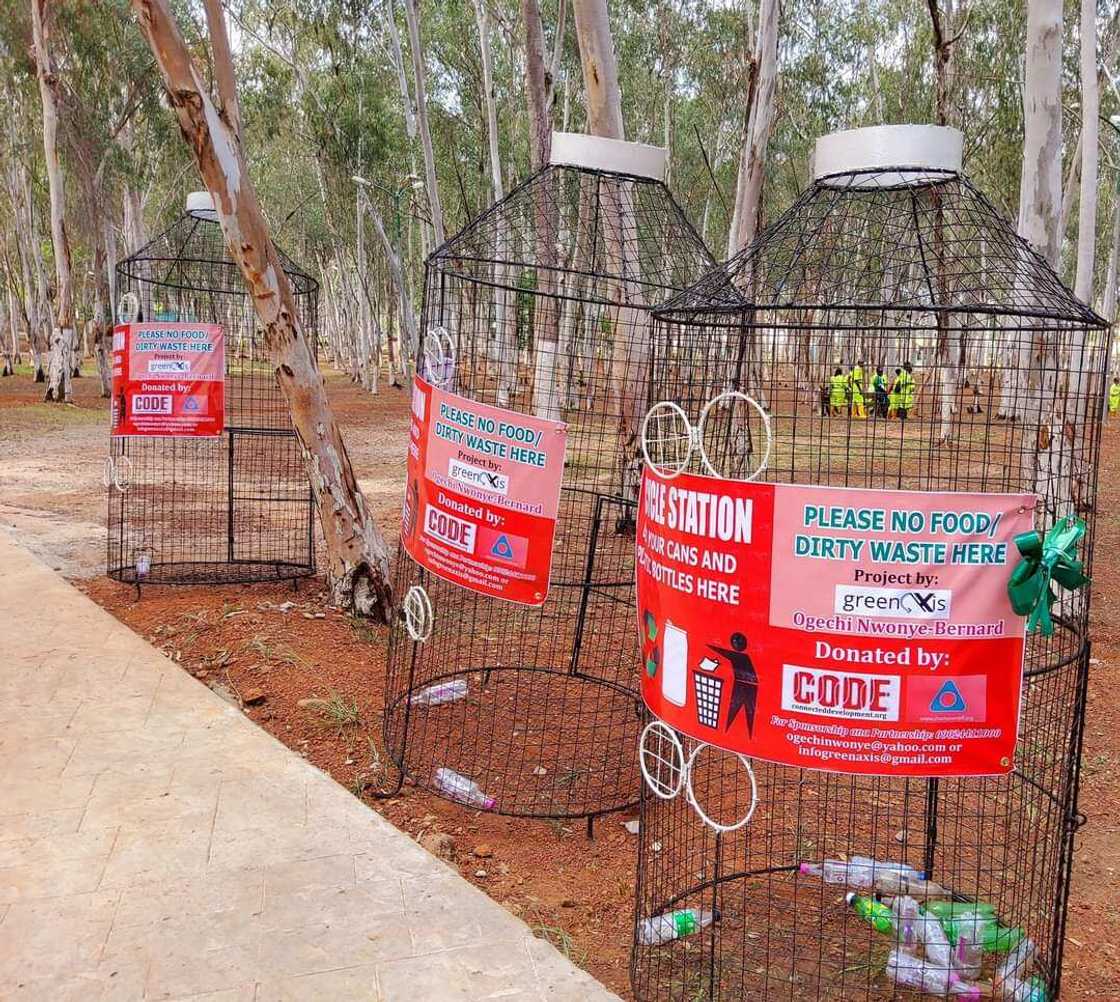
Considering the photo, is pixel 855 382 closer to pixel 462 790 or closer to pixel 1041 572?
pixel 462 790

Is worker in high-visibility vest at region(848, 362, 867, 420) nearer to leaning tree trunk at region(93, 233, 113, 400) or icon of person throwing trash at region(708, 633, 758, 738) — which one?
icon of person throwing trash at region(708, 633, 758, 738)

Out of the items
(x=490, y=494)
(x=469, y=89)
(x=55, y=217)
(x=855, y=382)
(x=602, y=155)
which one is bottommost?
(x=490, y=494)

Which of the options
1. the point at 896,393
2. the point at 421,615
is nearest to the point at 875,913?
the point at 421,615

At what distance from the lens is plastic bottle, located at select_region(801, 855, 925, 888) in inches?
147

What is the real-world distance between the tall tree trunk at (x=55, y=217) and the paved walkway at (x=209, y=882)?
1895 centimetres

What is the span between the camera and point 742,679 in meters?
2.80

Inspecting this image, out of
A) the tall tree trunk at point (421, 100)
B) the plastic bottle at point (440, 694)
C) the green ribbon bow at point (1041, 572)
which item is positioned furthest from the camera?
the tall tree trunk at point (421, 100)

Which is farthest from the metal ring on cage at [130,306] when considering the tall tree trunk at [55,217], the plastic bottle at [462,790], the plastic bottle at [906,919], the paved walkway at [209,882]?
the tall tree trunk at [55,217]

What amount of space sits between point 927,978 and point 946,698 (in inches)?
41.1

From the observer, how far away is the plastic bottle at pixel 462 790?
4.51 meters

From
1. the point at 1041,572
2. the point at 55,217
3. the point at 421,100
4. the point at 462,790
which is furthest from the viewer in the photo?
the point at 55,217

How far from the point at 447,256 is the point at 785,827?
2.63m

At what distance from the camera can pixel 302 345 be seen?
6.66 metres

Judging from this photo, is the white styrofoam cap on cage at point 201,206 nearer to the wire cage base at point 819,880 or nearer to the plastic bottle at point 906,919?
the wire cage base at point 819,880
